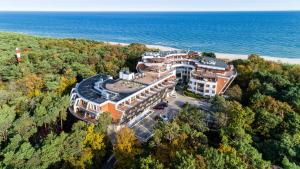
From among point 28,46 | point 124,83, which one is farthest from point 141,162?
point 28,46

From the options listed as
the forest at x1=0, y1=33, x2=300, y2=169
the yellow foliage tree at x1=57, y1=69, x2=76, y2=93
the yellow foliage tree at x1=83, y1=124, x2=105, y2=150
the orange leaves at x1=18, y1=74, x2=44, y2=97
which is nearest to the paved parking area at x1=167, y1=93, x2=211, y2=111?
the forest at x1=0, y1=33, x2=300, y2=169

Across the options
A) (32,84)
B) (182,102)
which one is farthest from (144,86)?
(32,84)

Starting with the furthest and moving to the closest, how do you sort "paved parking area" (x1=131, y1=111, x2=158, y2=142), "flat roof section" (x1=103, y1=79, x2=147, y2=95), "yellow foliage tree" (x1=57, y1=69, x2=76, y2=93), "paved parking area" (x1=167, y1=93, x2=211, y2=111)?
"yellow foliage tree" (x1=57, y1=69, x2=76, y2=93) < "paved parking area" (x1=167, y1=93, x2=211, y2=111) < "flat roof section" (x1=103, y1=79, x2=147, y2=95) < "paved parking area" (x1=131, y1=111, x2=158, y2=142)

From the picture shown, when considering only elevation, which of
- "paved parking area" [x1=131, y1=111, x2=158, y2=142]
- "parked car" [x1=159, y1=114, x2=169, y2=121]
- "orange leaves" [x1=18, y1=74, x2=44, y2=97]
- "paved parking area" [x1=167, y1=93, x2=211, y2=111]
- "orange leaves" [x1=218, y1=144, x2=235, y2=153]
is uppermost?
"orange leaves" [x1=18, y1=74, x2=44, y2=97]

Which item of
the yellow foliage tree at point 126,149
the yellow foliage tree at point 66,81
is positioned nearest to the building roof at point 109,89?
the yellow foliage tree at point 66,81

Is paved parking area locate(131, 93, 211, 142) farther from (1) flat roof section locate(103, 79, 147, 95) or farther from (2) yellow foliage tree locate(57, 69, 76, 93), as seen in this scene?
(2) yellow foliage tree locate(57, 69, 76, 93)

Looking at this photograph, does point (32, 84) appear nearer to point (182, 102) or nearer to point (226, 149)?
point (182, 102)
